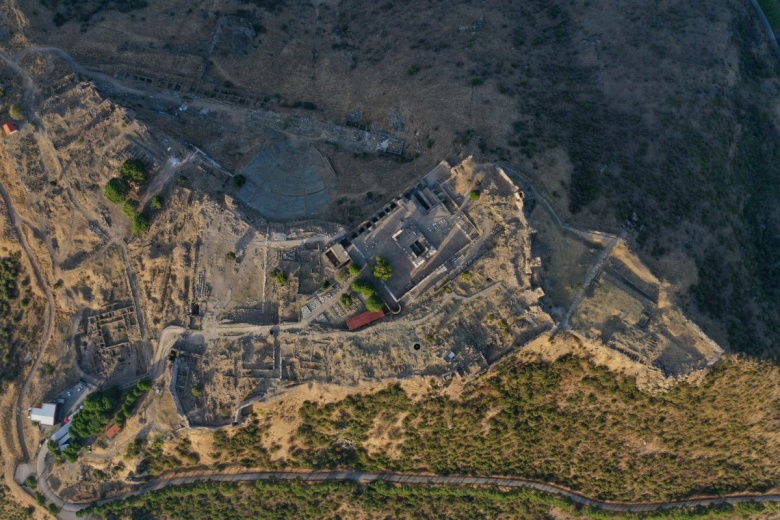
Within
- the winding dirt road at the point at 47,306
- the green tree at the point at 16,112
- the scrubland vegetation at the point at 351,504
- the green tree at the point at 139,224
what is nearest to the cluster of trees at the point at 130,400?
the scrubland vegetation at the point at 351,504

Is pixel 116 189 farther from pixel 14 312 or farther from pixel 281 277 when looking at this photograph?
pixel 14 312

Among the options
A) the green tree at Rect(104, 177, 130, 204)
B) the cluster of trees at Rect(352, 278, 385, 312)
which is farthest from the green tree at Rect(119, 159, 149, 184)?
the cluster of trees at Rect(352, 278, 385, 312)

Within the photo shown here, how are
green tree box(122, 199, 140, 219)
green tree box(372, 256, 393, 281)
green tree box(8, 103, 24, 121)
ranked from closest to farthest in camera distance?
green tree box(372, 256, 393, 281)
green tree box(122, 199, 140, 219)
green tree box(8, 103, 24, 121)

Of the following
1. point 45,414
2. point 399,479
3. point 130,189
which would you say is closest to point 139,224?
point 130,189

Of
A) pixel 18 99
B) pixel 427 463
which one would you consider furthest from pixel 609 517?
pixel 18 99

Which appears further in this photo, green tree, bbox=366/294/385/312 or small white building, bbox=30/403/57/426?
small white building, bbox=30/403/57/426

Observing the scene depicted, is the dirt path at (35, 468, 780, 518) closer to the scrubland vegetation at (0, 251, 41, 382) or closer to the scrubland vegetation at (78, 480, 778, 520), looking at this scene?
the scrubland vegetation at (78, 480, 778, 520)

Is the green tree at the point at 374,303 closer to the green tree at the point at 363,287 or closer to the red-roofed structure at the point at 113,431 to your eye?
the green tree at the point at 363,287
